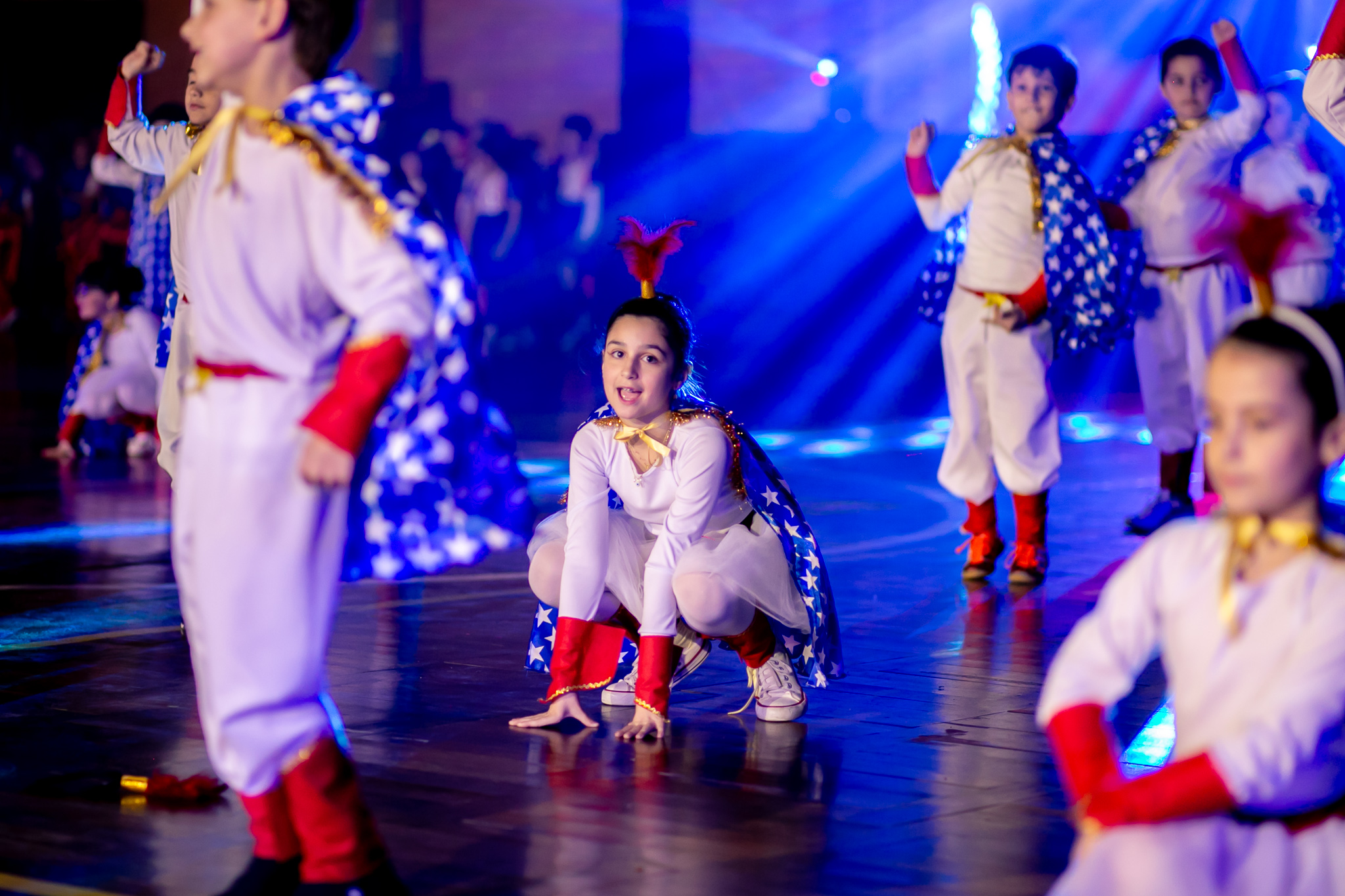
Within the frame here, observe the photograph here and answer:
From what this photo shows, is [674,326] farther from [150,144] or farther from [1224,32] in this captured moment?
[1224,32]

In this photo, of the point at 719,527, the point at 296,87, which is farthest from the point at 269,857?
the point at 719,527

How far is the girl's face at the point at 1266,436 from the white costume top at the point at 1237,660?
0.08 meters

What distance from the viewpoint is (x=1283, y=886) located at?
7.20ft

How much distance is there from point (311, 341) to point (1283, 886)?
5.07ft

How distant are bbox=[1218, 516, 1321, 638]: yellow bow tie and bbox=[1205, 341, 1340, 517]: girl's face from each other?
21 millimetres

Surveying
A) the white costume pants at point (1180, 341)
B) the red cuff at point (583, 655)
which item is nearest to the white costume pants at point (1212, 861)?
the red cuff at point (583, 655)

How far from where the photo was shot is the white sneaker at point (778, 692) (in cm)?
420

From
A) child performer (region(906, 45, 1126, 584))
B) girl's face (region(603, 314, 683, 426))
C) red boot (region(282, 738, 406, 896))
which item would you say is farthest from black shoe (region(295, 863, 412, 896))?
child performer (region(906, 45, 1126, 584))

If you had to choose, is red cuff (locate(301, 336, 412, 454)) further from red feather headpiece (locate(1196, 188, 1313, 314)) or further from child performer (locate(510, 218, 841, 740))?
child performer (locate(510, 218, 841, 740))

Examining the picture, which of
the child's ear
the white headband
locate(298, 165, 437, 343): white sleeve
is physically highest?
locate(298, 165, 437, 343): white sleeve

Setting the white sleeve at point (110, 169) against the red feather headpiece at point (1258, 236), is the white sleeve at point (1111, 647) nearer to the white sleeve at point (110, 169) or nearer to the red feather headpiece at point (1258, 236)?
the red feather headpiece at point (1258, 236)

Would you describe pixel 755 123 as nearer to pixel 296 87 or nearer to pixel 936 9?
pixel 936 9

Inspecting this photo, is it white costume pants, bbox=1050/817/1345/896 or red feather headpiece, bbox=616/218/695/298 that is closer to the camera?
white costume pants, bbox=1050/817/1345/896

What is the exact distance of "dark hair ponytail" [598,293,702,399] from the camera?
13.4 ft
